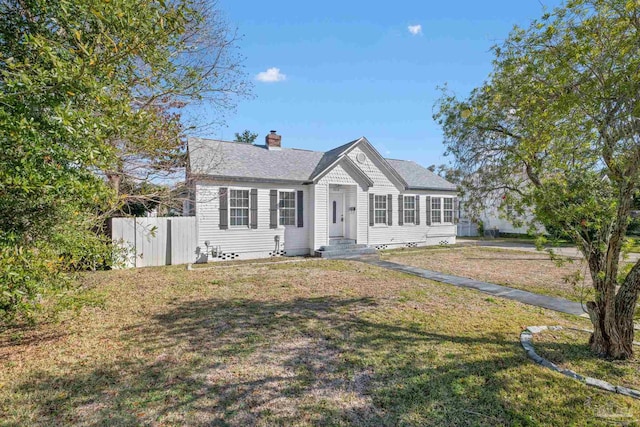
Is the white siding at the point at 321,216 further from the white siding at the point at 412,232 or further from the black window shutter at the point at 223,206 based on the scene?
the black window shutter at the point at 223,206

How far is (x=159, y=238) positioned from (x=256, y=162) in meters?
5.57

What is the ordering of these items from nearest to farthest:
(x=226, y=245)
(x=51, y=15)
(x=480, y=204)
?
1. (x=51, y=15)
2. (x=480, y=204)
3. (x=226, y=245)

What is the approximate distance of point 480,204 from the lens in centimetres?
704

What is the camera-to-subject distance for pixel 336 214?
1595 centimetres

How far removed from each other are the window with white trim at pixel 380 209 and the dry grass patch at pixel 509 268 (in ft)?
8.17

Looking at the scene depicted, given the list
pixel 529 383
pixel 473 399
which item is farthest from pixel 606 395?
pixel 473 399

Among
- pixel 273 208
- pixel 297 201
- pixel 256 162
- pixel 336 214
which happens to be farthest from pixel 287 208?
pixel 336 214

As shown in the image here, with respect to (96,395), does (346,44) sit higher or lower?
higher

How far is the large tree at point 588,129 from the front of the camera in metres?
3.50

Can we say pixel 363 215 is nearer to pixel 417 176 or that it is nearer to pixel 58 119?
pixel 417 176

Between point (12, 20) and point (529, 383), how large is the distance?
27.4ft

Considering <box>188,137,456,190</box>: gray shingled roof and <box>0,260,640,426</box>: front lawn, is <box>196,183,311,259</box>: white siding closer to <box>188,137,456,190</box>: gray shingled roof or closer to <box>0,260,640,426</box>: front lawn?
<box>188,137,456,190</box>: gray shingled roof

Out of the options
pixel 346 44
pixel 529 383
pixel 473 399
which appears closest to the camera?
pixel 473 399

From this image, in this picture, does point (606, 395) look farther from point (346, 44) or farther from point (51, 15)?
point (346, 44)
